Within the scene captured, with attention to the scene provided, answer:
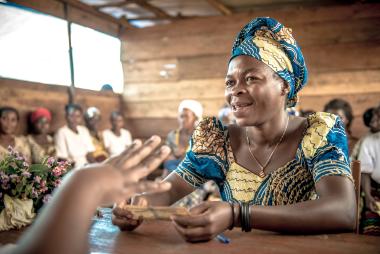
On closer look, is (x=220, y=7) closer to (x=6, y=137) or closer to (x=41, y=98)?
(x=41, y=98)

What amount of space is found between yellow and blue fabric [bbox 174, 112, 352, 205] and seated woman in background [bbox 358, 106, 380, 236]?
75.5 inches

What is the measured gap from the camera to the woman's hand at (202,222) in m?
1.10

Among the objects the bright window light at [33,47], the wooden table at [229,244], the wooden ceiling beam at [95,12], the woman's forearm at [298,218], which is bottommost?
the wooden table at [229,244]

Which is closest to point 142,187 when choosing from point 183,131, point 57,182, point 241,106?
point 57,182

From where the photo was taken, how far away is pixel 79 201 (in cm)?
68

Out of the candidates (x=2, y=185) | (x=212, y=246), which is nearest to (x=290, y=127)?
(x=212, y=246)

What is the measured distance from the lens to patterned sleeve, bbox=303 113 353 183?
4.54ft

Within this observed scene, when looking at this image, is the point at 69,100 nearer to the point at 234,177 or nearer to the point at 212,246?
the point at 234,177

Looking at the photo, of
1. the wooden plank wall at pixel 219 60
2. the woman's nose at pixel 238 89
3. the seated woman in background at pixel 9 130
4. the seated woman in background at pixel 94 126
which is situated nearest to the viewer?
the woman's nose at pixel 238 89

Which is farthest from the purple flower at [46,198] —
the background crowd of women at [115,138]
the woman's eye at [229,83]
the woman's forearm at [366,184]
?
the woman's forearm at [366,184]

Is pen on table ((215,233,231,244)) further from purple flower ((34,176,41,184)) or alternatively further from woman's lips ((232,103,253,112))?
purple flower ((34,176,41,184))

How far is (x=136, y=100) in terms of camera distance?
24.3ft

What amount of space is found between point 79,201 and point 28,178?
32.6 inches

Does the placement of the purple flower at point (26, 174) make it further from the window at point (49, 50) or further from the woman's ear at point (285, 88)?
the window at point (49, 50)
